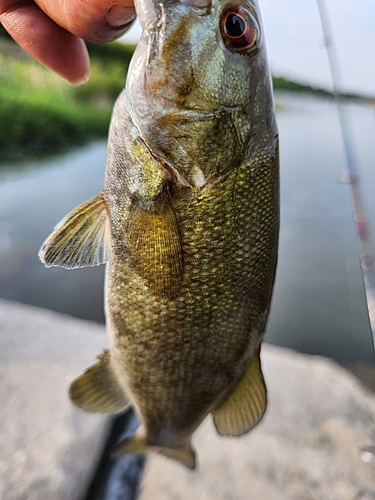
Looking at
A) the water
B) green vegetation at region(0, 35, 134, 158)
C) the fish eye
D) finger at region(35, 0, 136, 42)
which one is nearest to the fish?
the fish eye

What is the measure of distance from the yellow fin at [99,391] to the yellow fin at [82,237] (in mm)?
284

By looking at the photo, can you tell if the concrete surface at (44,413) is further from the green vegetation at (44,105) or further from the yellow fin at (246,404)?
the green vegetation at (44,105)

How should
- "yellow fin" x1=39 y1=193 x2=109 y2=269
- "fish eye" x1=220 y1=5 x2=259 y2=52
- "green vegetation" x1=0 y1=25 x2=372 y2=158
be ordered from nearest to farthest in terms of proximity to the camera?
"fish eye" x1=220 y1=5 x2=259 y2=52
"yellow fin" x1=39 y1=193 x2=109 y2=269
"green vegetation" x1=0 y1=25 x2=372 y2=158

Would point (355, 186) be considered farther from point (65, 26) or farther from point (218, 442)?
point (65, 26)

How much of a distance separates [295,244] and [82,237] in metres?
3.20

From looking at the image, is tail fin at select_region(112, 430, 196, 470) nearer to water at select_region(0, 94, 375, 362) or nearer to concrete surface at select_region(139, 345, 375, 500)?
concrete surface at select_region(139, 345, 375, 500)

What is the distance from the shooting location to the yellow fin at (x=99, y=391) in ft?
2.82

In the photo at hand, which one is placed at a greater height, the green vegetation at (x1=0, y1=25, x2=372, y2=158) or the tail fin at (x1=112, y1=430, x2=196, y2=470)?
the green vegetation at (x1=0, y1=25, x2=372, y2=158)

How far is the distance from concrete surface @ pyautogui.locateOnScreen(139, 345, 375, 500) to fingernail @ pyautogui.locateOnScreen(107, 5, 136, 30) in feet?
4.57

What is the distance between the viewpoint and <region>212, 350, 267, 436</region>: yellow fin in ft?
2.49

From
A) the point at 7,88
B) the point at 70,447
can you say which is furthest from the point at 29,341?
the point at 7,88

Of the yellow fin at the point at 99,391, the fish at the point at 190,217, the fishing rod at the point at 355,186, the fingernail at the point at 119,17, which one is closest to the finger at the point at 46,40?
the fingernail at the point at 119,17

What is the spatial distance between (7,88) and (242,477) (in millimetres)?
6790

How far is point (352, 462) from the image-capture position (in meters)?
1.44
